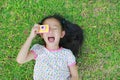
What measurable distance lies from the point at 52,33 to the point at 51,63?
1.04 ft

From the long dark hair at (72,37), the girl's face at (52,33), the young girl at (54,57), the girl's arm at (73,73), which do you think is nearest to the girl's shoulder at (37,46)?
the young girl at (54,57)

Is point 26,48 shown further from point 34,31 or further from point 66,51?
point 66,51

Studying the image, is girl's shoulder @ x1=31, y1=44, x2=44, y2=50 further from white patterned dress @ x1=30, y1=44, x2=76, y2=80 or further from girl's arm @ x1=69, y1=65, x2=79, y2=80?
girl's arm @ x1=69, y1=65, x2=79, y2=80

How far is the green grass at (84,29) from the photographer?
316cm

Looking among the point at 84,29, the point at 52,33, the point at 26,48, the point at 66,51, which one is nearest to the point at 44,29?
the point at 52,33

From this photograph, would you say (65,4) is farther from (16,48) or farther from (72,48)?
(16,48)

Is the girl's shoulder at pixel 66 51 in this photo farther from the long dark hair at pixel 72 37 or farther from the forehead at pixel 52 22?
the forehead at pixel 52 22

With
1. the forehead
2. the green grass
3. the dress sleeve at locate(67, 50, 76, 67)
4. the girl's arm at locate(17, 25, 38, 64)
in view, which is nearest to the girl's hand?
the girl's arm at locate(17, 25, 38, 64)

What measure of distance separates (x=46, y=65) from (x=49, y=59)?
67mm

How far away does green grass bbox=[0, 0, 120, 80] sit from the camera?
3160 millimetres

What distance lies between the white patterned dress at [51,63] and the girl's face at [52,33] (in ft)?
0.41

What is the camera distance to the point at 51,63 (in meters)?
3.01

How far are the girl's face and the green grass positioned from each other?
0.26 metres

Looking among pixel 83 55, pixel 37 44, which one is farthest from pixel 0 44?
pixel 83 55
